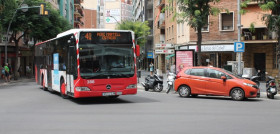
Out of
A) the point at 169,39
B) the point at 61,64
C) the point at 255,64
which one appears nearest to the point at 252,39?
the point at 255,64

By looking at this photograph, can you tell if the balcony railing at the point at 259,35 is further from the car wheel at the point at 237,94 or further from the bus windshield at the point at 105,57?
the bus windshield at the point at 105,57

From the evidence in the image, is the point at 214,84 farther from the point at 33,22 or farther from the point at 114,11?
the point at 114,11

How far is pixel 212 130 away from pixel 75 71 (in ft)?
23.8

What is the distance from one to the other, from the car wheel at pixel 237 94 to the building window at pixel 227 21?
59.0 ft

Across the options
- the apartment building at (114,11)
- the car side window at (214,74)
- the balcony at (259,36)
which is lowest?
the car side window at (214,74)

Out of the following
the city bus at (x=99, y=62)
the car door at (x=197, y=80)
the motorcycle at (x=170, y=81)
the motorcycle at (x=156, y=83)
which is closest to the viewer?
the city bus at (x=99, y=62)

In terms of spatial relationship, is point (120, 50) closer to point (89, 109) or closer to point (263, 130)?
point (89, 109)

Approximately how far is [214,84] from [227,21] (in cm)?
1820

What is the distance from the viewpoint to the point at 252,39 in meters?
32.5

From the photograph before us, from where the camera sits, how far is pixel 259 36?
3256 centimetres

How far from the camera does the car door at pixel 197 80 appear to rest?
1723cm

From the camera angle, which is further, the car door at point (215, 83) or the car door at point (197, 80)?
the car door at point (197, 80)

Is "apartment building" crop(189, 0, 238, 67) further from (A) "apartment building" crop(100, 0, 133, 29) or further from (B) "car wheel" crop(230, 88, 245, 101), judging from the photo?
(A) "apartment building" crop(100, 0, 133, 29)

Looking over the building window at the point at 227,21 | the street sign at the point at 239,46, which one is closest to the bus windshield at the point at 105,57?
the street sign at the point at 239,46
